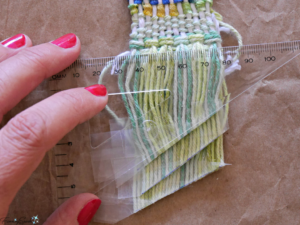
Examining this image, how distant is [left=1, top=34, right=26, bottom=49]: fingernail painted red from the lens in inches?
35.7

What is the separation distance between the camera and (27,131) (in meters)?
0.65

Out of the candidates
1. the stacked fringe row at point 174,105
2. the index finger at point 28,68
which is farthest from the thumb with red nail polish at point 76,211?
the index finger at point 28,68

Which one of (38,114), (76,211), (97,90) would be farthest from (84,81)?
(76,211)

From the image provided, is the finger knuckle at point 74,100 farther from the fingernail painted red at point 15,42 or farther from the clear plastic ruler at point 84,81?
the fingernail painted red at point 15,42

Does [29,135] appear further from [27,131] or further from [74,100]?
[74,100]

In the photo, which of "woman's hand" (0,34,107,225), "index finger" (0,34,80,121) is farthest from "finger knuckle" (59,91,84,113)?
"index finger" (0,34,80,121)

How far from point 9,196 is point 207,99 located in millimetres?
718

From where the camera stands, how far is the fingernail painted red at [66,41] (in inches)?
34.8

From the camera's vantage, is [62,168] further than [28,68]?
Yes

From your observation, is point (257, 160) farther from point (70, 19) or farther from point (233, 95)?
point (70, 19)

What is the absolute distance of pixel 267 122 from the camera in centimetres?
97

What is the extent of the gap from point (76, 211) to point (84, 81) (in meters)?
0.48

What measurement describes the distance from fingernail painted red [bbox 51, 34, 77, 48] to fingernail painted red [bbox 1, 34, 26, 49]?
0.52ft

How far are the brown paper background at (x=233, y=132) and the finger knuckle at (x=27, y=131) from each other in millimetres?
251
